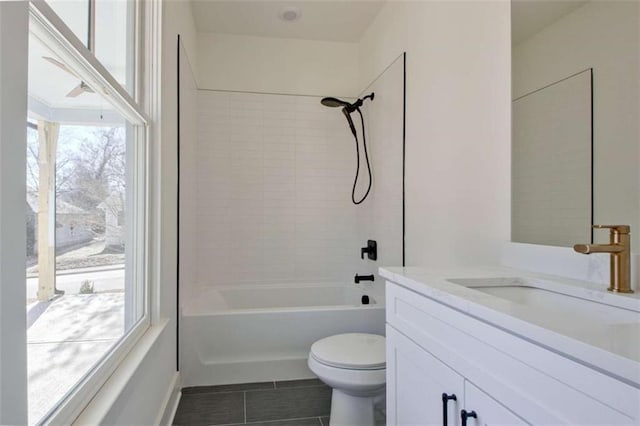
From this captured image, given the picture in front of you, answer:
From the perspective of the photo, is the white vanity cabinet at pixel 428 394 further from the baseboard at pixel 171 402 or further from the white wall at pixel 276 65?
the white wall at pixel 276 65

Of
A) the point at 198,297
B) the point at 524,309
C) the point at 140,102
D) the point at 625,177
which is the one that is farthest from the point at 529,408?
the point at 198,297

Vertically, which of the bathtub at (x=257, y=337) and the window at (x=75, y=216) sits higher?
the window at (x=75, y=216)

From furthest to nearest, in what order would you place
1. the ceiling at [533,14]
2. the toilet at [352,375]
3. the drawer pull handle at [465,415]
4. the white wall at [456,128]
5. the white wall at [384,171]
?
the white wall at [384,171], the toilet at [352,375], the white wall at [456,128], the ceiling at [533,14], the drawer pull handle at [465,415]

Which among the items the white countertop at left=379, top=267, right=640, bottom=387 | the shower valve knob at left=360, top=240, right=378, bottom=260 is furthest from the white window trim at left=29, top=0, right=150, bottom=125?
the shower valve knob at left=360, top=240, right=378, bottom=260

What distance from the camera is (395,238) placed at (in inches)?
95.2

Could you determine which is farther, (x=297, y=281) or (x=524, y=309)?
(x=297, y=281)

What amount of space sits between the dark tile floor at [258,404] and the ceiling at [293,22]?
268 cm

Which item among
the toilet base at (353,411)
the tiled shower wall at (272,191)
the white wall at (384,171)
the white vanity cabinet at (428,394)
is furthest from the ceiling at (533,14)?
the tiled shower wall at (272,191)

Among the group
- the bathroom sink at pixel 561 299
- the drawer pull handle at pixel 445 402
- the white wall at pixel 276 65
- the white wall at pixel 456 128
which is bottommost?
the drawer pull handle at pixel 445 402

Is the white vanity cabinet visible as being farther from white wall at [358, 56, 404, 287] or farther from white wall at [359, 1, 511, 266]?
white wall at [358, 56, 404, 287]

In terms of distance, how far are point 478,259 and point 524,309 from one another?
0.87m

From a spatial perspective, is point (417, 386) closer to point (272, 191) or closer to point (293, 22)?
point (272, 191)

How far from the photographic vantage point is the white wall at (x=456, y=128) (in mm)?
1434

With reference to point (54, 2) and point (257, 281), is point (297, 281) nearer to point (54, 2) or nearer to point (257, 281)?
point (257, 281)
